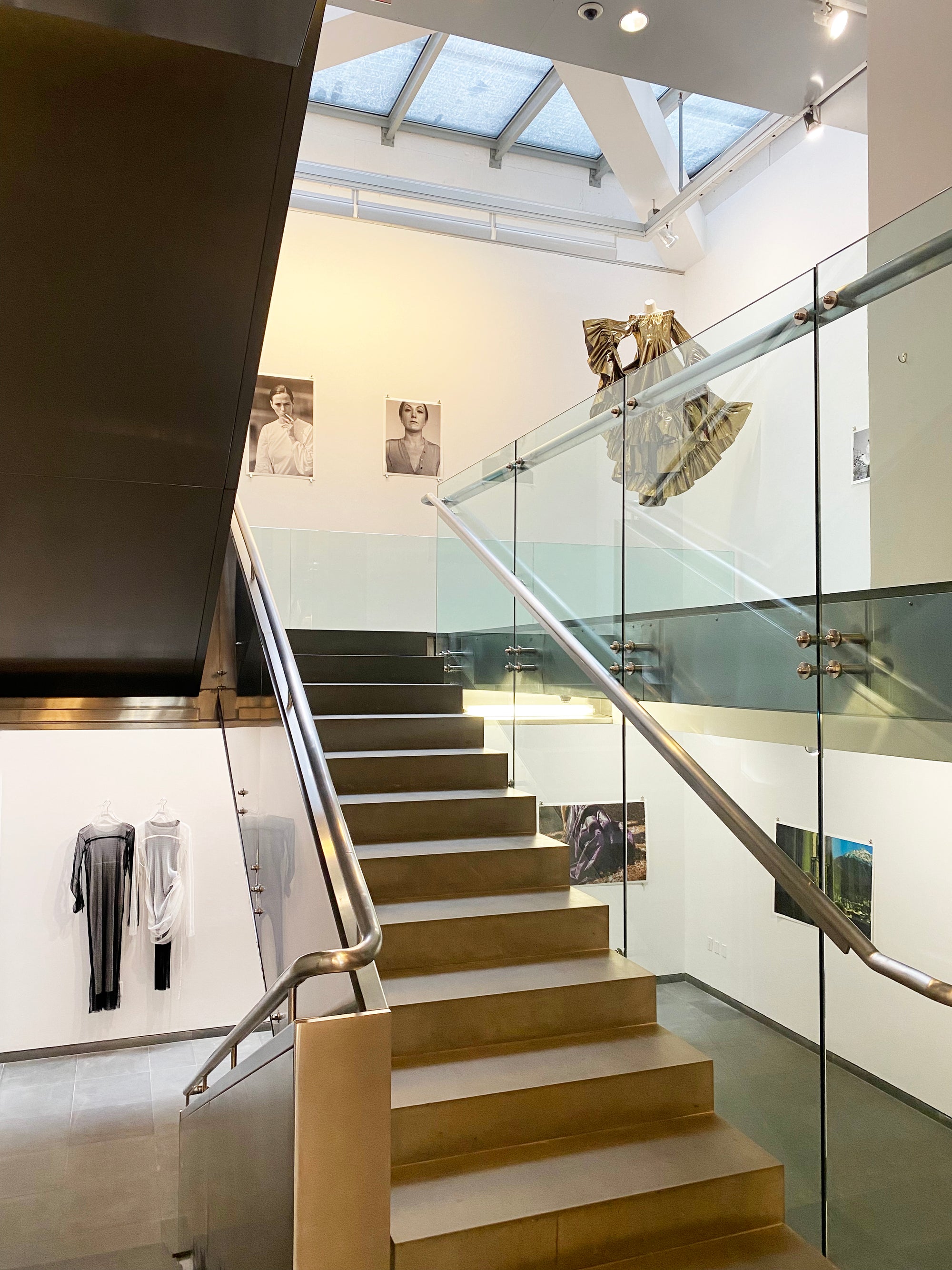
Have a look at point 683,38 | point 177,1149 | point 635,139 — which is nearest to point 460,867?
point 177,1149

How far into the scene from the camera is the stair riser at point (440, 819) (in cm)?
414

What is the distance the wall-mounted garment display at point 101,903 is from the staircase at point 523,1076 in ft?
13.4

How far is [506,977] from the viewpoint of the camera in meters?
3.51

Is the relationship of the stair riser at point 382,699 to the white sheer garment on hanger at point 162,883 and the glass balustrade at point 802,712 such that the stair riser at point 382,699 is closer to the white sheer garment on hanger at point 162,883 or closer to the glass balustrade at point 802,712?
the glass balustrade at point 802,712

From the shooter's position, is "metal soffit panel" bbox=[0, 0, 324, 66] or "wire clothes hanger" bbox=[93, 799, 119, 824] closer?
"metal soffit panel" bbox=[0, 0, 324, 66]

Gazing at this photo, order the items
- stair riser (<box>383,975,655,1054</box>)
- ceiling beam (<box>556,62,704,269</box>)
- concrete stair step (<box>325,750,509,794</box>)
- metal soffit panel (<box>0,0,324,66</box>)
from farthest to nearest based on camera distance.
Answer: ceiling beam (<box>556,62,704,269</box>) < concrete stair step (<box>325,750,509,794</box>) < stair riser (<box>383,975,655,1054</box>) < metal soffit panel (<box>0,0,324,66</box>)

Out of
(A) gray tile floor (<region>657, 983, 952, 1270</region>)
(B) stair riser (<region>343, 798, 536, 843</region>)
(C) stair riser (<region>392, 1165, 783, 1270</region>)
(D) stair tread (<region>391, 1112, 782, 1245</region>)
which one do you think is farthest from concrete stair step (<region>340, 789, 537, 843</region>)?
(C) stair riser (<region>392, 1165, 783, 1270</region>)

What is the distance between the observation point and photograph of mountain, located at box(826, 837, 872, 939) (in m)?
2.77

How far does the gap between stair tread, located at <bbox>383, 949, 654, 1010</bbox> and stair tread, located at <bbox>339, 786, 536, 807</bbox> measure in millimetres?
848

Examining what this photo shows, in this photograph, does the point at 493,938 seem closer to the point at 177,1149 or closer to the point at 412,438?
the point at 177,1149

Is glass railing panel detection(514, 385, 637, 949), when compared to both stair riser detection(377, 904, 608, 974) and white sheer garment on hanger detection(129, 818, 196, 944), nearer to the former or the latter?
stair riser detection(377, 904, 608, 974)

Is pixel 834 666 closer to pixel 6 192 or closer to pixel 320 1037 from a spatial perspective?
pixel 320 1037

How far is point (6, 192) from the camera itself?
1967 millimetres

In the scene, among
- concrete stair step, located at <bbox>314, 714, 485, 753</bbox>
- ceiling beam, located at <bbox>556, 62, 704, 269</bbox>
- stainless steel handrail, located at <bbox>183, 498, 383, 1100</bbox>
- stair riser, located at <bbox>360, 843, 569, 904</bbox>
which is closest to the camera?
stainless steel handrail, located at <bbox>183, 498, 383, 1100</bbox>
